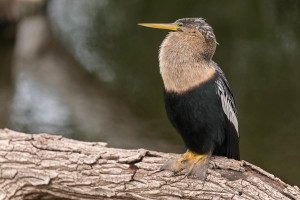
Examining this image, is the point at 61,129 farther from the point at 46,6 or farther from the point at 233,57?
the point at 46,6

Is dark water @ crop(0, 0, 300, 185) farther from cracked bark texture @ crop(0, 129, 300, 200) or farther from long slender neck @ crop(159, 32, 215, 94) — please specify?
long slender neck @ crop(159, 32, 215, 94)

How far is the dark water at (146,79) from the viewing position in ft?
15.8

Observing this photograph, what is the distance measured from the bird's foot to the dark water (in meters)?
1.89

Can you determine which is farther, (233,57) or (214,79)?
(233,57)

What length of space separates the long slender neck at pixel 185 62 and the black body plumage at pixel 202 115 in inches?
1.4

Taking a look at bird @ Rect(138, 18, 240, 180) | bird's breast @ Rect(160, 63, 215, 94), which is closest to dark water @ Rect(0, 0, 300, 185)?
bird @ Rect(138, 18, 240, 180)

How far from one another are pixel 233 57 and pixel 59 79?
96.5 inches

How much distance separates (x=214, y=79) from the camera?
2312 mm

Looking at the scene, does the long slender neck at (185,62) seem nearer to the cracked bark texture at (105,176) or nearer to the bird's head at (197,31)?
the bird's head at (197,31)

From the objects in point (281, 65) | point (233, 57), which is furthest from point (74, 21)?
point (281, 65)

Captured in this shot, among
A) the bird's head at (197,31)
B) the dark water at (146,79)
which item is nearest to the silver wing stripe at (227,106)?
the bird's head at (197,31)

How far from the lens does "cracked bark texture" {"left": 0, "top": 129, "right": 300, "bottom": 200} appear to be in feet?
7.63

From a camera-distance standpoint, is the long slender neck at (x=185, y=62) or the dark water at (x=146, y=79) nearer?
the long slender neck at (x=185, y=62)

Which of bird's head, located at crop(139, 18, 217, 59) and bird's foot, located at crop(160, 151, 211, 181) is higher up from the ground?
bird's head, located at crop(139, 18, 217, 59)
